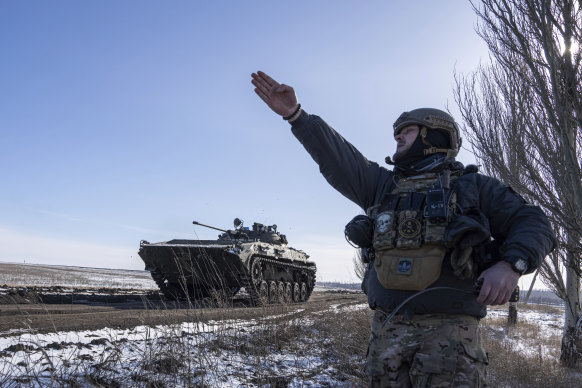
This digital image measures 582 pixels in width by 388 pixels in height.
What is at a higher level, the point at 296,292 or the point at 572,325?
the point at 572,325

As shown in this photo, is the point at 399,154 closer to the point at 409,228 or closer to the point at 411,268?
the point at 409,228

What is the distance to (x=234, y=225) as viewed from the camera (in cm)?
1573

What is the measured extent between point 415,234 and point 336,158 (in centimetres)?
56

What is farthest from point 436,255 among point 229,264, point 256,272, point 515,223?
point 256,272

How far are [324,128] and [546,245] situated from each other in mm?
1090

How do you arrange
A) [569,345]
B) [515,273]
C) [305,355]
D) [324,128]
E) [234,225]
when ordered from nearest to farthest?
[515,273], [324,128], [305,355], [569,345], [234,225]

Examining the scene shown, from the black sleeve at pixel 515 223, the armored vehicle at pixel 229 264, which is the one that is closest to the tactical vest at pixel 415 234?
the black sleeve at pixel 515 223

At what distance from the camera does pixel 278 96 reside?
2.27 metres

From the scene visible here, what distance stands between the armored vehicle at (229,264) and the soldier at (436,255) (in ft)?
29.6

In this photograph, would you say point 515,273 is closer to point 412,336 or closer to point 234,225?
point 412,336

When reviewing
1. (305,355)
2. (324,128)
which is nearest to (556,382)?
(305,355)

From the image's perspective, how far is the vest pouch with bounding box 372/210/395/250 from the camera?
1981mm

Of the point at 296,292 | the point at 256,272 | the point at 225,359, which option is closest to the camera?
the point at 225,359

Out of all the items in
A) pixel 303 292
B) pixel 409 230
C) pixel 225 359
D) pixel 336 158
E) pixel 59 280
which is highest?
pixel 336 158
